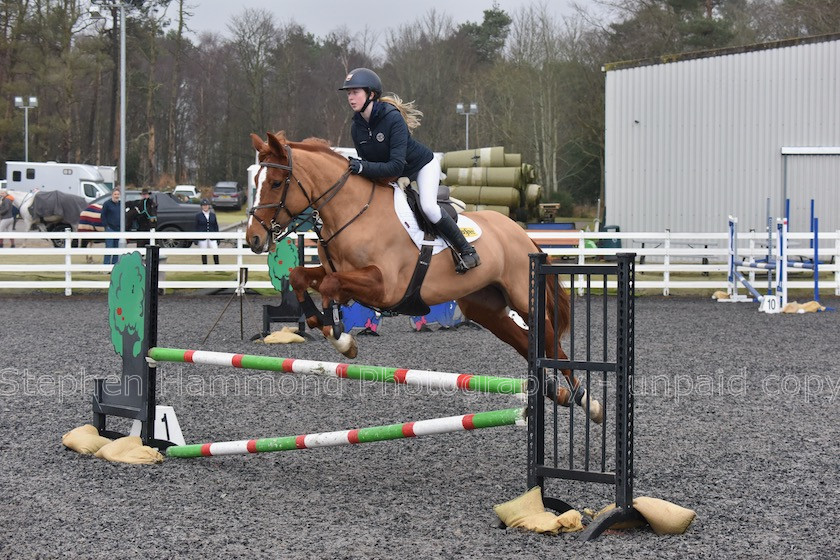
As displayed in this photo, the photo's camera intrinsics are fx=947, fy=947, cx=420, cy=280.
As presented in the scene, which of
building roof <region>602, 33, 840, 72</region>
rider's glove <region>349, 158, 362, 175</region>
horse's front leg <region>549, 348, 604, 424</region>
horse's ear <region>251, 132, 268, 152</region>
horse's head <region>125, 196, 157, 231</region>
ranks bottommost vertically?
horse's front leg <region>549, 348, 604, 424</region>

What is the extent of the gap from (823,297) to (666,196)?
4852 millimetres

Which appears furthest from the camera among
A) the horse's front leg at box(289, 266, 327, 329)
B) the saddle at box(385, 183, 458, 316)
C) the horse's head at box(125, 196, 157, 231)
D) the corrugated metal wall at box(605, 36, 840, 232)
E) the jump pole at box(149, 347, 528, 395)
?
the corrugated metal wall at box(605, 36, 840, 232)

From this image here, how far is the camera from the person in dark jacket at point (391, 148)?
5488 millimetres

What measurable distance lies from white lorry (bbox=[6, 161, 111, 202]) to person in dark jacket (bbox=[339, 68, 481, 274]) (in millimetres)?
32076

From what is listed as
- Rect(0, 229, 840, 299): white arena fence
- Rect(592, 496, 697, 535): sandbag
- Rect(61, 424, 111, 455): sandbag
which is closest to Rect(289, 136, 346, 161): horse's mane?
Rect(61, 424, 111, 455): sandbag

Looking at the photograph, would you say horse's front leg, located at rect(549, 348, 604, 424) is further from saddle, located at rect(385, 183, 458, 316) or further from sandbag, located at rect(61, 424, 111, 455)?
sandbag, located at rect(61, 424, 111, 455)

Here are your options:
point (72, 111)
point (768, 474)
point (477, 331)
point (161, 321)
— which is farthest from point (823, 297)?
point (72, 111)

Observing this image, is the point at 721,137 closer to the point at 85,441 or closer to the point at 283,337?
the point at 283,337

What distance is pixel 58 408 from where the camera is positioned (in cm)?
704

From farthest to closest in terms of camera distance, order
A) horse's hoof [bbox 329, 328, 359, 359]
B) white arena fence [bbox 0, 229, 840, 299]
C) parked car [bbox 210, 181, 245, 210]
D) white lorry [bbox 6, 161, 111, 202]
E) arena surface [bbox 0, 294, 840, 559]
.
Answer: parked car [bbox 210, 181, 245, 210] < white lorry [bbox 6, 161, 111, 202] < white arena fence [bbox 0, 229, 840, 299] < horse's hoof [bbox 329, 328, 359, 359] < arena surface [bbox 0, 294, 840, 559]

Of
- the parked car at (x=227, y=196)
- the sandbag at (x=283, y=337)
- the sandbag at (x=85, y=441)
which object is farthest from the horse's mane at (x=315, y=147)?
the parked car at (x=227, y=196)

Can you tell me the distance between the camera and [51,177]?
120 feet

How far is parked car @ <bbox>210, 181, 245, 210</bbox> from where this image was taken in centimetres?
4581

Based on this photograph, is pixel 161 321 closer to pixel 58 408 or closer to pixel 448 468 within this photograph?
pixel 58 408
